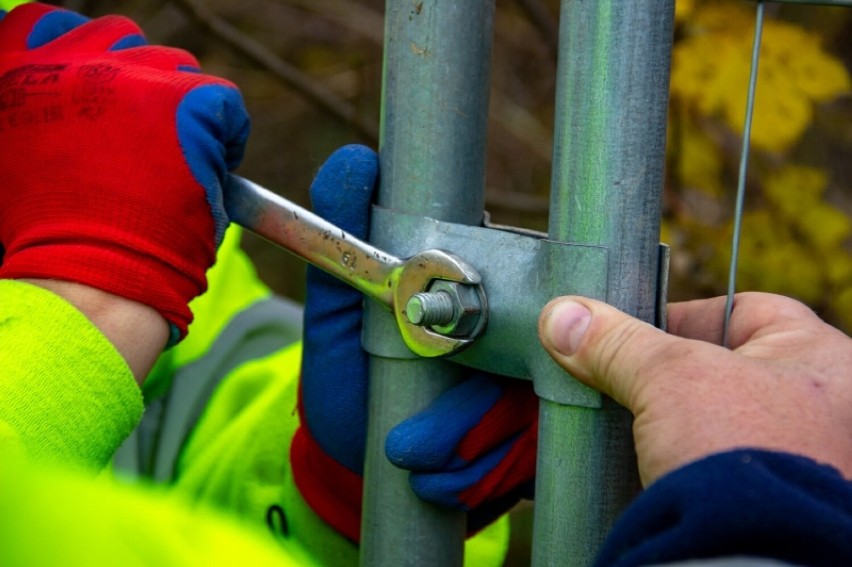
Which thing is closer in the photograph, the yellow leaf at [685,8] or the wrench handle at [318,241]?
the wrench handle at [318,241]

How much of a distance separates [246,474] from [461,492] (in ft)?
1.72

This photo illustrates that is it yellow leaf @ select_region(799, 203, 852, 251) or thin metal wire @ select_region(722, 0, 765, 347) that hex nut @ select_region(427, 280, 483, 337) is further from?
yellow leaf @ select_region(799, 203, 852, 251)

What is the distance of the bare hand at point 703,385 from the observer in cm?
69

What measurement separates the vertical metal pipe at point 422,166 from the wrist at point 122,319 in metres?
Result: 0.21

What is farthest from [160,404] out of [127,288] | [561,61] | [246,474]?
[561,61]

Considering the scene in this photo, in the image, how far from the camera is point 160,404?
1423mm

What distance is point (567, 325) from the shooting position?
0.74m

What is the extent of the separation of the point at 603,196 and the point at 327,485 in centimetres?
57

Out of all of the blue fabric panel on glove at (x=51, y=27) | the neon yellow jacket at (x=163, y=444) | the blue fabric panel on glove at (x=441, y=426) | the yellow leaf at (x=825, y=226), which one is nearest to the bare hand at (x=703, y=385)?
the blue fabric panel on glove at (x=441, y=426)

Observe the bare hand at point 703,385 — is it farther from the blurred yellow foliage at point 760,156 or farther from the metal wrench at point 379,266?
the blurred yellow foliage at point 760,156

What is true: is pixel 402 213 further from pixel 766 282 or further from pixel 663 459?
pixel 766 282

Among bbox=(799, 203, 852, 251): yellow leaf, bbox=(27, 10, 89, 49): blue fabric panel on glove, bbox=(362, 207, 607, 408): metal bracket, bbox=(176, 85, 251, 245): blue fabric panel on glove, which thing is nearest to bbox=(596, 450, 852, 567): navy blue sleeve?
bbox=(362, 207, 607, 408): metal bracket

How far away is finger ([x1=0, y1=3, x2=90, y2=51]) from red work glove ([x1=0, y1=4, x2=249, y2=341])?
67 mm

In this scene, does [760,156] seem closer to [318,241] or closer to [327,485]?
[327,485]
